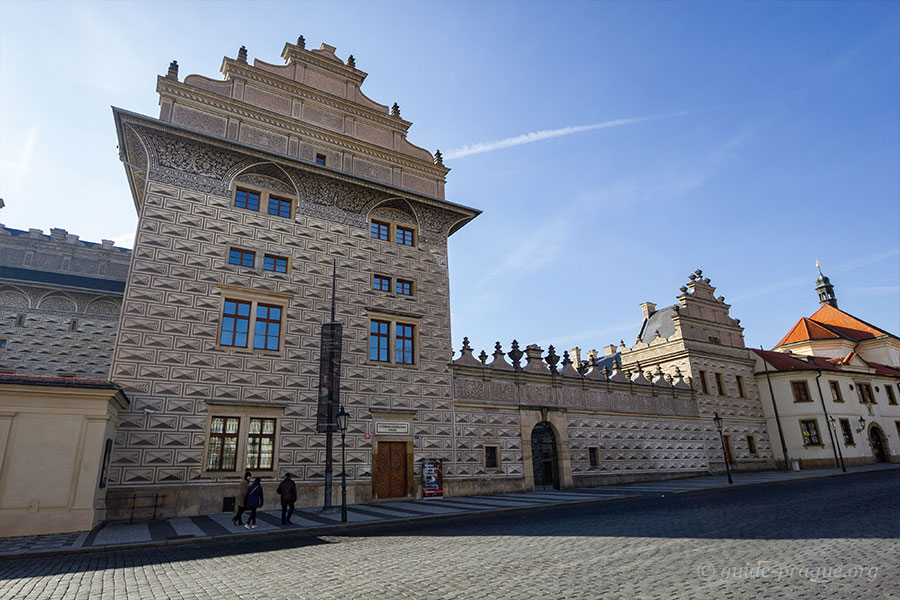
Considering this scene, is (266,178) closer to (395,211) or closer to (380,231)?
(380,231)

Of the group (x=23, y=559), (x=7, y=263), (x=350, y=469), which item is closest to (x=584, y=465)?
(x=350, y=469)

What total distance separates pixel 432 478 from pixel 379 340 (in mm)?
5142

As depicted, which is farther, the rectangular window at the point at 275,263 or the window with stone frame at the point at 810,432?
the window with stone frame at the point at 810,432

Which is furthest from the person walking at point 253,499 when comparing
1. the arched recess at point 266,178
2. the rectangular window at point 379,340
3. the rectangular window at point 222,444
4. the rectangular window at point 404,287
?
the arched recess at point 266,178

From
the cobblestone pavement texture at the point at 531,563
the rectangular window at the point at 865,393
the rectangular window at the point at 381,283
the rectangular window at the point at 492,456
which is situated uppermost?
the rectangular window at the point at 381,283

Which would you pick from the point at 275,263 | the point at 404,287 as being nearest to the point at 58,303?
the point at 275,263

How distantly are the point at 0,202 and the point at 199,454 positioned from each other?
17.9m

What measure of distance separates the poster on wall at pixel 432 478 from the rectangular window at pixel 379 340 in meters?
3.93

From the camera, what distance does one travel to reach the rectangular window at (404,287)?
19125 mm

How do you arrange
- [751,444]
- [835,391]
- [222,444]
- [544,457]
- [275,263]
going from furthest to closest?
[835,391]
[751,444]
[544,457]
[275,263]
[222,444]

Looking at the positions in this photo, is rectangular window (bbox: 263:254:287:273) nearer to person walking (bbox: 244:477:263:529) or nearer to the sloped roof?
person walking (bbox: 244:477:263:529)

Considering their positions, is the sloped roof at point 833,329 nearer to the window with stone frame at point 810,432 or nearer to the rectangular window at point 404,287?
the window with stone frame at point 810,432

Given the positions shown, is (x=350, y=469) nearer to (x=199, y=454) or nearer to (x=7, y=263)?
(x=199, y=454)

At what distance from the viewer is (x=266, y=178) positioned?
17.3 metres
